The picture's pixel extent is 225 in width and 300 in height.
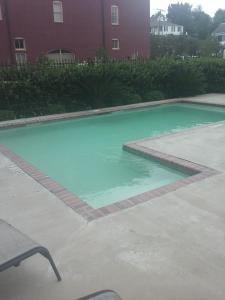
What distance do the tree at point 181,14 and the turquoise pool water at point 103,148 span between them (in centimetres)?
7040

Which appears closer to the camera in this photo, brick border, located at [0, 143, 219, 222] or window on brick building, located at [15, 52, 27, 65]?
brick border, located at [0, 143, 219, 222]

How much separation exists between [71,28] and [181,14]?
60592 mm

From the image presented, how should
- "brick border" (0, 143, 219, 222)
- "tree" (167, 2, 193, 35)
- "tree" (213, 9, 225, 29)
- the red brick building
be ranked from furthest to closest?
"tree" (213, 9, 225, 29), "tree" (167, 2, 193, 35), the red brick building, "brick border" (0, 143, 219, 222)

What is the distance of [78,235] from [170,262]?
89cm

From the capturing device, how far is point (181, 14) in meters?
77.1

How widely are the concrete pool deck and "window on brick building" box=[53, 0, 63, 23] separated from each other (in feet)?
71.7

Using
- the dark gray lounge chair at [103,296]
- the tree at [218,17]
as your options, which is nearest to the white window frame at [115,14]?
the dark gray lounge chair at [103,296]

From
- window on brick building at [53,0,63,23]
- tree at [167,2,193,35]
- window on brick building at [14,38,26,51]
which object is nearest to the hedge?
window on brick building at [14,38,26,51]

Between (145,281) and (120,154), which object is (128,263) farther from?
(120,154)

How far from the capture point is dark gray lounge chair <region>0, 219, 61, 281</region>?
2.10 meters

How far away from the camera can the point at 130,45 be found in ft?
89.8

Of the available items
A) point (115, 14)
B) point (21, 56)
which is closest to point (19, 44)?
point (21, 56)

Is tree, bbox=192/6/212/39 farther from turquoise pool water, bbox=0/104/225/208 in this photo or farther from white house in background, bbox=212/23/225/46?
turquoise pool water, bbox=0/104/225/208

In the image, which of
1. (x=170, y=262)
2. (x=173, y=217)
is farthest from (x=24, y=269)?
(x=173, y=217)
